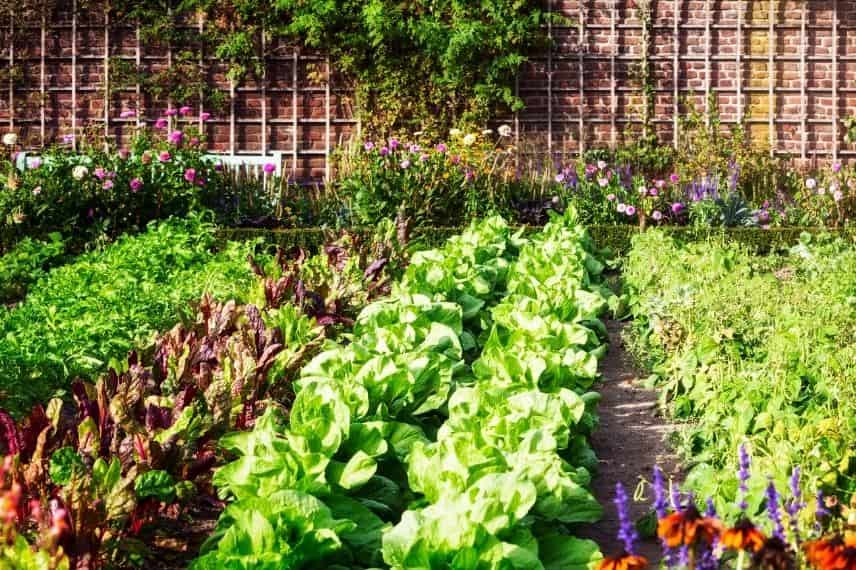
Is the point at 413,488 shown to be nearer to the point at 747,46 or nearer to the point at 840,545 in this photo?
the point at 840,545

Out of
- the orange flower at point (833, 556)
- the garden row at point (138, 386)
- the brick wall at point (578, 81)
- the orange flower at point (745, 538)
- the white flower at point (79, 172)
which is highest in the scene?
the brick wall at point (578, 81)

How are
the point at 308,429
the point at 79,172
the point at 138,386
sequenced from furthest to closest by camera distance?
the point at 79,172 < the point at 138,386 < the point at 308,429

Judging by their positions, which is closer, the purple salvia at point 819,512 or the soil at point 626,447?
the purple salvia at point 819,512

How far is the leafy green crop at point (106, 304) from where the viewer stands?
396cm

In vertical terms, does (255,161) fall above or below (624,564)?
above

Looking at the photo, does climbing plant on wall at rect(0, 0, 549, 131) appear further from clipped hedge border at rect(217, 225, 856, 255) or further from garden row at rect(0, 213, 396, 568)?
garden row at rect(0, 213, 396, 568)

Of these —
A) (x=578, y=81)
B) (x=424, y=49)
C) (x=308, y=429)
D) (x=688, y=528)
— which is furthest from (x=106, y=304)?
(x=578, y=81)

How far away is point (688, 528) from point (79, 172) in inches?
309

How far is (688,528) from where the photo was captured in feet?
5.19

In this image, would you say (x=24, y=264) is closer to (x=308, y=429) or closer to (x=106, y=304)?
(x=106, y=304)

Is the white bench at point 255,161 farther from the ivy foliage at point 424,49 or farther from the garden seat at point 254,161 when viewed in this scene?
the ivy foliage at point 424,49

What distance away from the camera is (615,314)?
20.4ft

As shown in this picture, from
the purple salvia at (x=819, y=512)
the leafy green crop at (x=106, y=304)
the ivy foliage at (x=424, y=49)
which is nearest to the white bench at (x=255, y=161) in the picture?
the ivy foliage at (x=424, y=49)

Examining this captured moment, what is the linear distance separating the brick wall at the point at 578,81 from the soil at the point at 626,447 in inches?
288
